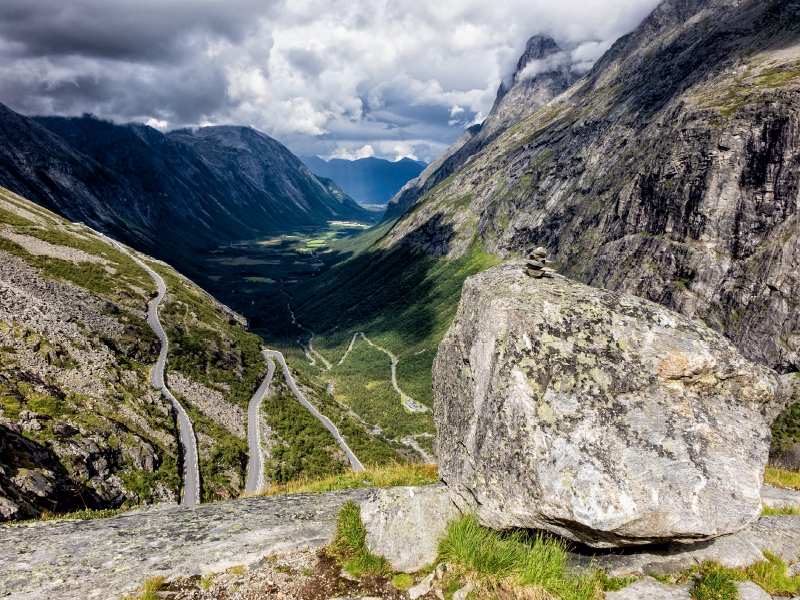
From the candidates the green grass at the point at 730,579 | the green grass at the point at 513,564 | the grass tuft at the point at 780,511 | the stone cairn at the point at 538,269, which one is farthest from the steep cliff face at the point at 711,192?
the green grass at the point at 513,564

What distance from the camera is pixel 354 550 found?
10141 millimetres

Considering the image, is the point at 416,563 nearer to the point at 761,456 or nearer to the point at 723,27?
the point at 761,456

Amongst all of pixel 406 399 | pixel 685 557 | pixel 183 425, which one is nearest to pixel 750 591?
pixel 685 557

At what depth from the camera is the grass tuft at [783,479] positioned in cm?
1588

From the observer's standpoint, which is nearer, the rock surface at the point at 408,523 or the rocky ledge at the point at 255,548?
the rocky ledge at the point at 255,548

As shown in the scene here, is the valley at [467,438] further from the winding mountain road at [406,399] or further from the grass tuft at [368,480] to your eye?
the winding mountain road at [406,399]

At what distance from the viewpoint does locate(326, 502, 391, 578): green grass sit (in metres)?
9.47

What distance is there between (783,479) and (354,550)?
19.1 metres

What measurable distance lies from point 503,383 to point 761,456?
6.05 meters

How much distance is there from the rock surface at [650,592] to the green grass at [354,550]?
17.0 feet

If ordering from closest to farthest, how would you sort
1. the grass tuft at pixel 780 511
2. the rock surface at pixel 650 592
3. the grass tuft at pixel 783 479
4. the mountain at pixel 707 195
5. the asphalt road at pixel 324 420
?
the rock surface at pixel 650 592 < the grass tuft at pixel 780 511 < the grass tuft at pixel 783 479 < the asphalt road at pixel 324 420 < the mountain at pixel 707 195

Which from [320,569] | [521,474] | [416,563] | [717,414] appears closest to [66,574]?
[320,569]

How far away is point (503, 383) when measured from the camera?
10.0m

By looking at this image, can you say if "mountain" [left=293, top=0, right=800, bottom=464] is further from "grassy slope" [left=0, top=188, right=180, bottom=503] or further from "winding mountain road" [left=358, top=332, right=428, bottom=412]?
"grassy slope" [left=0, top=188, right=180, bottom=503]
